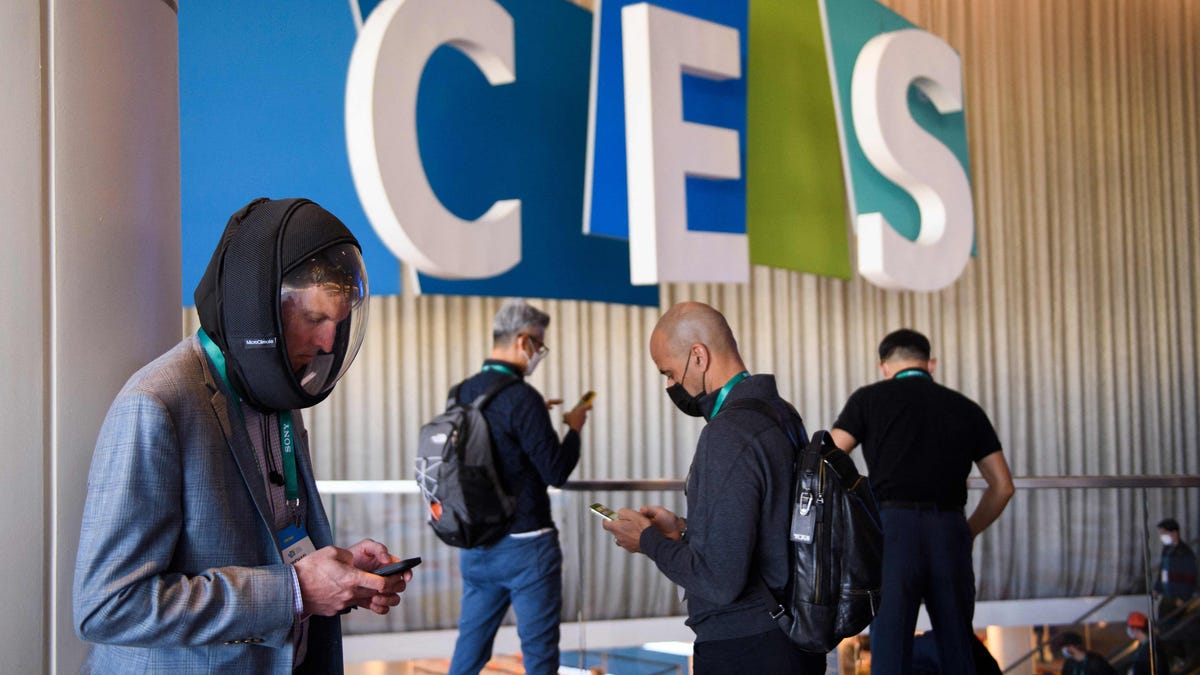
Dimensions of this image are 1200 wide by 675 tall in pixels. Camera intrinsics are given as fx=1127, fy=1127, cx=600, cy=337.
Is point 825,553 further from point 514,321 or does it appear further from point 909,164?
point 909,164

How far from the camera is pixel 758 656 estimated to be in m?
2.70

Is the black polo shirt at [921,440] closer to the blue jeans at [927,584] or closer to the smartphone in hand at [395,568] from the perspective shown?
the blue jeans at [927,584]

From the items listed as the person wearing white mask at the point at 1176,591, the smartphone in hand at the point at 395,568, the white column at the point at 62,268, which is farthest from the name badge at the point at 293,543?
the person wearing white mask at the point at 1176,591

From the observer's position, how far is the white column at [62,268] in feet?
6.10

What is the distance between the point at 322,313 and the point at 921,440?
3209 millimetres

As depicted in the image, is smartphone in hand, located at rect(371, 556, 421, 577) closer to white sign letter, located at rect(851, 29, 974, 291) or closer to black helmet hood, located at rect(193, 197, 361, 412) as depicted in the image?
black helmet hood, located at rect(193, 197, 361, 412)

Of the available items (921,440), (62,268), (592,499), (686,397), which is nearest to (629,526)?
(686,397)

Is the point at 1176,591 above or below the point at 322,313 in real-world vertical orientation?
below

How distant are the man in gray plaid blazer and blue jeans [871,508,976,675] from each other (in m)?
3.00

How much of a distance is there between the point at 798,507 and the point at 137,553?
153 centimetres

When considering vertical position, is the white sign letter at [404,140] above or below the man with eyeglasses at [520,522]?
above

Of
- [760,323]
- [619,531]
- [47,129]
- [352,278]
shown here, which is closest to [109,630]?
[352,278]

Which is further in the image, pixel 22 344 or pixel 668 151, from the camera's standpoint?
pixel 668 151

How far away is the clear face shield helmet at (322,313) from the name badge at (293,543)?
246 mm
